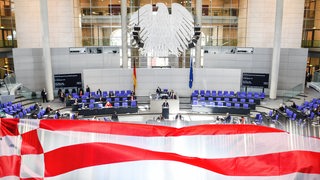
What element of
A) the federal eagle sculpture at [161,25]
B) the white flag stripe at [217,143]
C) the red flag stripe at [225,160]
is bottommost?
the red flag stripe at [225,160]

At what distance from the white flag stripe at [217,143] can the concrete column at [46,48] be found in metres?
24.8

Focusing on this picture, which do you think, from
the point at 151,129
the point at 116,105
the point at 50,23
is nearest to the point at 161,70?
the point at 116,105

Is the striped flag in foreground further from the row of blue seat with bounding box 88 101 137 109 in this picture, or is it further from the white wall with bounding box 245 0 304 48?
the white wall with bounding box 245 0 304 48

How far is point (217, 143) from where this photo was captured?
2.77 meters

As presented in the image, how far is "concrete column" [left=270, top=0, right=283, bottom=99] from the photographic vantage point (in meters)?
25.6

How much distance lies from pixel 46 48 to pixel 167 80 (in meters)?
10.9

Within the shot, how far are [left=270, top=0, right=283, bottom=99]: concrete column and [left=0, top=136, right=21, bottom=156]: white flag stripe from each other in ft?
86.3

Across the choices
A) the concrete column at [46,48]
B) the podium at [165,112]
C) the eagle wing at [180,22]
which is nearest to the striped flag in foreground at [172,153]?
the eagle wing at [180,22]

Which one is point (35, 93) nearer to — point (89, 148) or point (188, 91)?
point (188, 91)

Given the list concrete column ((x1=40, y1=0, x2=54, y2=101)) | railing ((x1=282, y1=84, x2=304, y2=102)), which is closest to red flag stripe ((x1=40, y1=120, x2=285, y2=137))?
concrete column ((x1=40, y1=0, x2=54, y2=101))

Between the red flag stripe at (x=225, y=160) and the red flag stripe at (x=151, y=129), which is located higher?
the red flag stripe at (x=151, y=129)

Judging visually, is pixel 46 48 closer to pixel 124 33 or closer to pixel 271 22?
pixel 124 33

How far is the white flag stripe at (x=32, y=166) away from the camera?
2887 millimetres

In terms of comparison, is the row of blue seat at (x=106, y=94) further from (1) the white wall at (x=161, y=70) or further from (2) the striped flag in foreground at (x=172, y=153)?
(2) the striped flag in foreground at (x=172, y=153)
